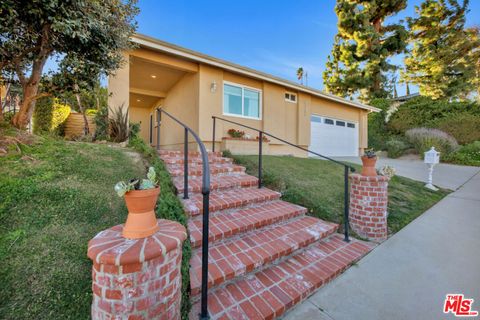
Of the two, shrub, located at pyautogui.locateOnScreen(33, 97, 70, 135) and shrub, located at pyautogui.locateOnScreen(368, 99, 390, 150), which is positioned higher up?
shrub, located at pyautogui.locateOnScreen(368, 99, 390, 150)

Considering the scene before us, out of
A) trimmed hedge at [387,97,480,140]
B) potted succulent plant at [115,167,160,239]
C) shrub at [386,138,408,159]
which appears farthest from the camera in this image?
trimmed hedge at [387,97,480,140]

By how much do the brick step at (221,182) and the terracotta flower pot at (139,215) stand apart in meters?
1.74

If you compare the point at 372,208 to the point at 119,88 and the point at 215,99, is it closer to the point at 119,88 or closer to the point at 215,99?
the point at 215,99

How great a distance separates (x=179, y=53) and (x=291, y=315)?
6.11m

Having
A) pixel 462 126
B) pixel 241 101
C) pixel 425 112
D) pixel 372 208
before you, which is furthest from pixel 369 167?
pixel 425 112

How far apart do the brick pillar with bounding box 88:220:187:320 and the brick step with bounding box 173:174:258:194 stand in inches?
75.1

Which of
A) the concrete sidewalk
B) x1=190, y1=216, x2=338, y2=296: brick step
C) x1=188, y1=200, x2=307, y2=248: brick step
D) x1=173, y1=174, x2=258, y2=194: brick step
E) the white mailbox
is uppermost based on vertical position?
the white mailbox

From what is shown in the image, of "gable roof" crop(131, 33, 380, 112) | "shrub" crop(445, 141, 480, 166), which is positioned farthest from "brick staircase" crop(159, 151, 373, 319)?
"shrub" crop(445, 141, 480, 166)

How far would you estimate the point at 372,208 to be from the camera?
117 inches

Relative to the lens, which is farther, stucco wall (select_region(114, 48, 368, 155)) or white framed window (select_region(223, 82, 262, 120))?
white framed window (select_region(223, 82, 262, 120))

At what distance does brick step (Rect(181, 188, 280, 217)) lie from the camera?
277 cm

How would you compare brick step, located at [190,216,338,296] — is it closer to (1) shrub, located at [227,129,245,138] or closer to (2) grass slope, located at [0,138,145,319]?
(2) grass slope, located at [0,138,145,319]

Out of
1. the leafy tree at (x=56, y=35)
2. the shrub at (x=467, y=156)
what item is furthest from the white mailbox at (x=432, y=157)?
the leafy tree at (x=56, y=35)

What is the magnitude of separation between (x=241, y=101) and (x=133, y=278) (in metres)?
6.67
